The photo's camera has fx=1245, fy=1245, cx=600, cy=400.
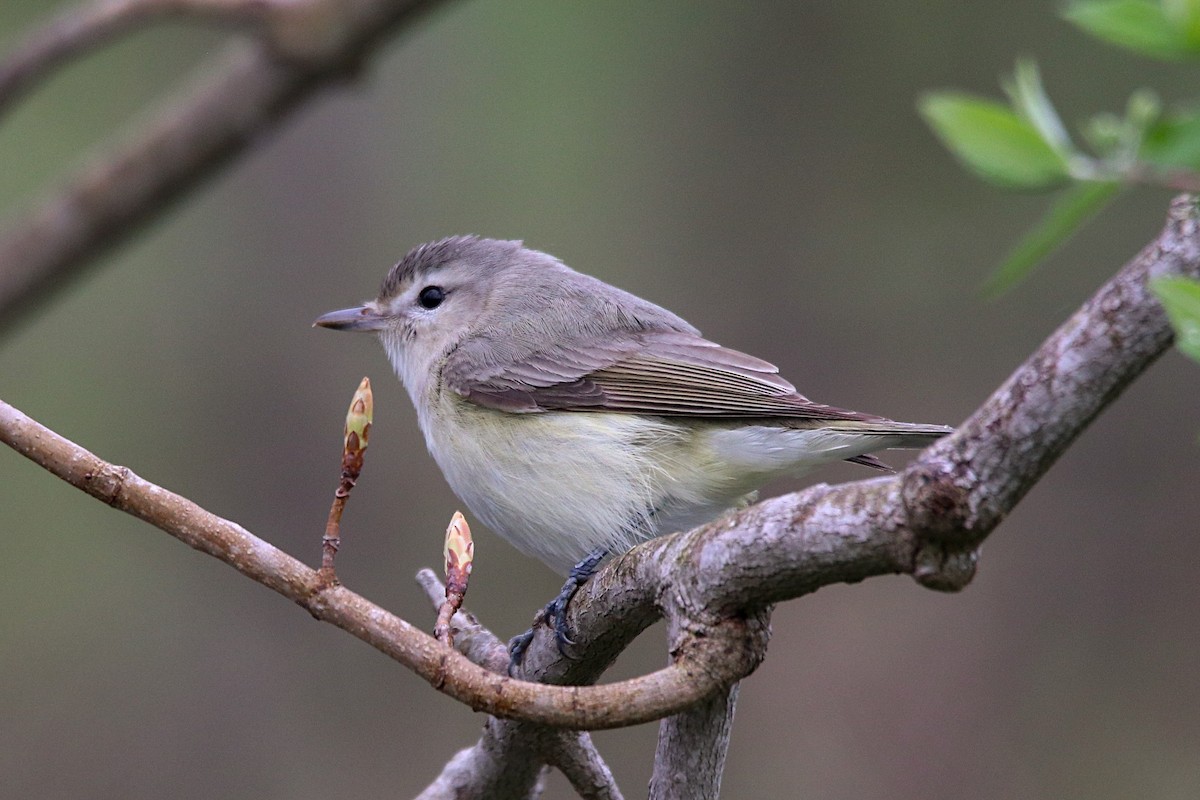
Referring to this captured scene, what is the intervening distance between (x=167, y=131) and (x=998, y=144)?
4.79m

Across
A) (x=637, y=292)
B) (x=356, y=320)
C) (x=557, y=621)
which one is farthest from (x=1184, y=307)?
(x=637, y=292)

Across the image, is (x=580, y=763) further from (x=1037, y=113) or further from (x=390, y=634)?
(x=1037, y=113)

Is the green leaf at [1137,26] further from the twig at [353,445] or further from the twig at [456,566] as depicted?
the twig at [456,566]

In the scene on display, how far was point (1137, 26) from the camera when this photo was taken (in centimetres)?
118

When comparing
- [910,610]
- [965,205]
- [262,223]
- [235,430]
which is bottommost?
[910,610]

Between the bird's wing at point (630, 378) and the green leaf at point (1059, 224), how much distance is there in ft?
8.12

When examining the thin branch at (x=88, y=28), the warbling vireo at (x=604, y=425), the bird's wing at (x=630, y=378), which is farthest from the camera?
the thin branch at (x=88, y=28)

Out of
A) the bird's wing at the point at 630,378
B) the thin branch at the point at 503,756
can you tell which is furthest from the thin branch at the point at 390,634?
the bird's wing at the point at 630,378

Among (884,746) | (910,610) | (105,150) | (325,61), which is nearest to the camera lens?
(325,61)

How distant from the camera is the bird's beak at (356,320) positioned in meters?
5.07

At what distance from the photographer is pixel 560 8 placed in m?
9.15

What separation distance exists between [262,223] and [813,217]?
12.7 ft

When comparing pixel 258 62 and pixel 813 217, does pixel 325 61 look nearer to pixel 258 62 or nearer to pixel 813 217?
pixel 258 62

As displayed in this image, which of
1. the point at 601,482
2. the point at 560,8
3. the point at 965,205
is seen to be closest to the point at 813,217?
the point at 965,205
